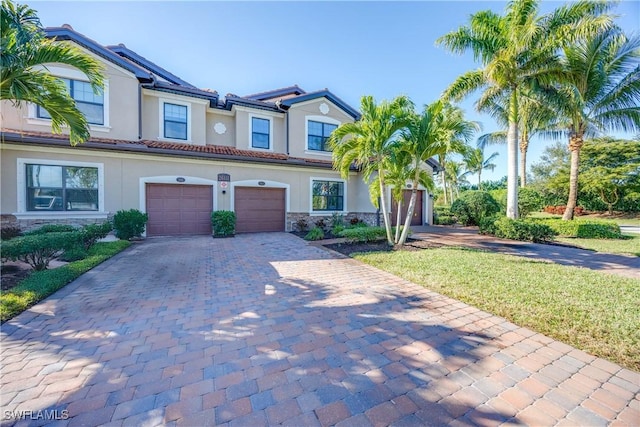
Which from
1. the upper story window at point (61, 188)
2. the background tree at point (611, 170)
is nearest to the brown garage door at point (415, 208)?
the upper story window at point (61, 188)

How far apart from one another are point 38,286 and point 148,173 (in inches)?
285

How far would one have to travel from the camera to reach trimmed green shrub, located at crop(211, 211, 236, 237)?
1127 cm

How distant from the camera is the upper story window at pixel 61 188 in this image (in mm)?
9641

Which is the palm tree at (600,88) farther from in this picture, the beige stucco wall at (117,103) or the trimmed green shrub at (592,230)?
the beige stucco wall at (117,103)

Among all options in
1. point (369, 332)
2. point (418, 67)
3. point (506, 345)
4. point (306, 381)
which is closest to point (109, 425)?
point (306, 381)

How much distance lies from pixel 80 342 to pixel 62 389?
3.14ft

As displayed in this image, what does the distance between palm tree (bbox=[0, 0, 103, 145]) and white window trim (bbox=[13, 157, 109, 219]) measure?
5.52 meters

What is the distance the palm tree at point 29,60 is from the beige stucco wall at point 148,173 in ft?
17.7

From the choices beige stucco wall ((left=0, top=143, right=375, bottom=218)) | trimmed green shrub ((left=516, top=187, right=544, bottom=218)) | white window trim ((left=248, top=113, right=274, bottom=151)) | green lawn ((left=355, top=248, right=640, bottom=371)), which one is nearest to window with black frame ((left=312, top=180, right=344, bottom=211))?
beige stucco wall ((left=0, top=143, right=375, bottom=218))

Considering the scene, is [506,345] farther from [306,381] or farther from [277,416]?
[277,416]

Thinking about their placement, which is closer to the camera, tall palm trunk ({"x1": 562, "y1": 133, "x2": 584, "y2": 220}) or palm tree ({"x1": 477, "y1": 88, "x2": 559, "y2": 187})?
palm tree ({"x1": 477, "y1": 88, "x2": 559, "y2": 187})

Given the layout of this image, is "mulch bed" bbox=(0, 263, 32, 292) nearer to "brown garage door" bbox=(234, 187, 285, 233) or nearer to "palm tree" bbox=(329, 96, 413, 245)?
"brown garage door" bbox=(234, 187, 285, 233)

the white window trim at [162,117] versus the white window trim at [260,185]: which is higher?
the white window trim at [162,117]

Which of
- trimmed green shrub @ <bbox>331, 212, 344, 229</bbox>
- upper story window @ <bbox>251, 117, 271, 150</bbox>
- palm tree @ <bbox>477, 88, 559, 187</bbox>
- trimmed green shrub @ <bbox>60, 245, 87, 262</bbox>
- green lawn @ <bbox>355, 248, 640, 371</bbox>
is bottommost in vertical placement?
green lawn @ <bbox>355, 248, 640, 371</bbox>
